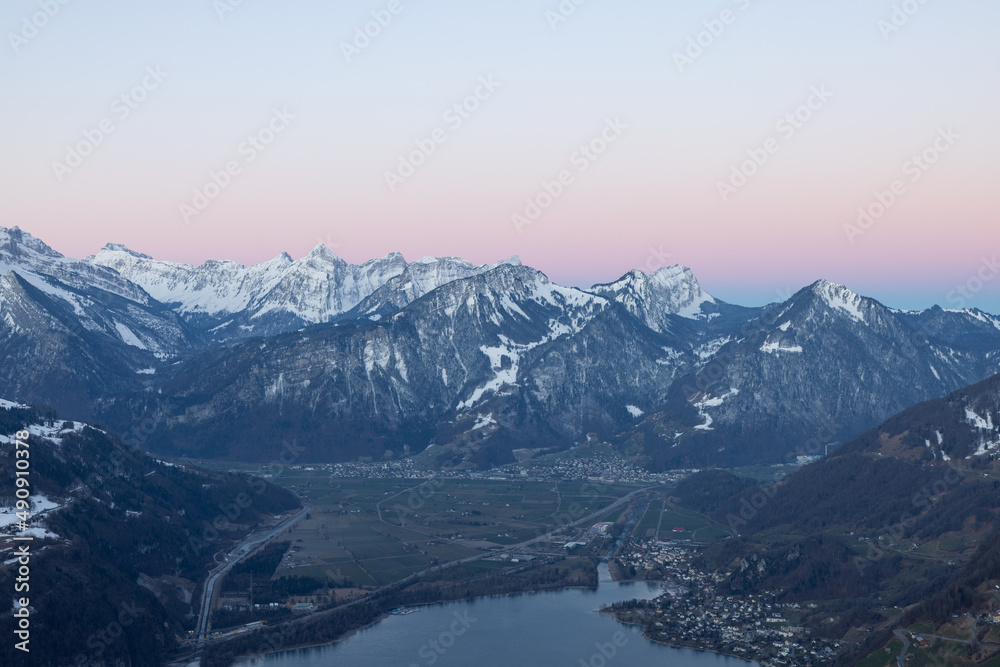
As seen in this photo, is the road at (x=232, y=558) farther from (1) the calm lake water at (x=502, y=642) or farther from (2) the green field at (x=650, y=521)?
(2) the green field at (x=650, y=521)

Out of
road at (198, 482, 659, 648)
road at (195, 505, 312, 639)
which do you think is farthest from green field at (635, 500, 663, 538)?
road at (195, 505, 312, 639)

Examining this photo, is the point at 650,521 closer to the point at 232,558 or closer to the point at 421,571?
the point at 421,571

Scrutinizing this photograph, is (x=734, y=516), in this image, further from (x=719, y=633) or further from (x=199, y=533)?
(x=199, y=533)

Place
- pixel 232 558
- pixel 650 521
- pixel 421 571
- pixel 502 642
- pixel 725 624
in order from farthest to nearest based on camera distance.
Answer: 1. pixel 650 521
2. pixel 232 558
3. pixel 421 571
4. pixel 725 624
5. pixel 502 642

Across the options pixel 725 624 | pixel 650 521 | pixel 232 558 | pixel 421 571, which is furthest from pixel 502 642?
pixel 650 521

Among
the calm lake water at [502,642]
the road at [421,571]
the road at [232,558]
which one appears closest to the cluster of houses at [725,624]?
the calm lake water at [502,642]

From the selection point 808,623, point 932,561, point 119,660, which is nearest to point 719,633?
point 808,623

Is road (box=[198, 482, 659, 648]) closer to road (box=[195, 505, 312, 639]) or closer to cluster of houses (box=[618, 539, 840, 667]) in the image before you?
road (box=[195, 505, 312, 639])
